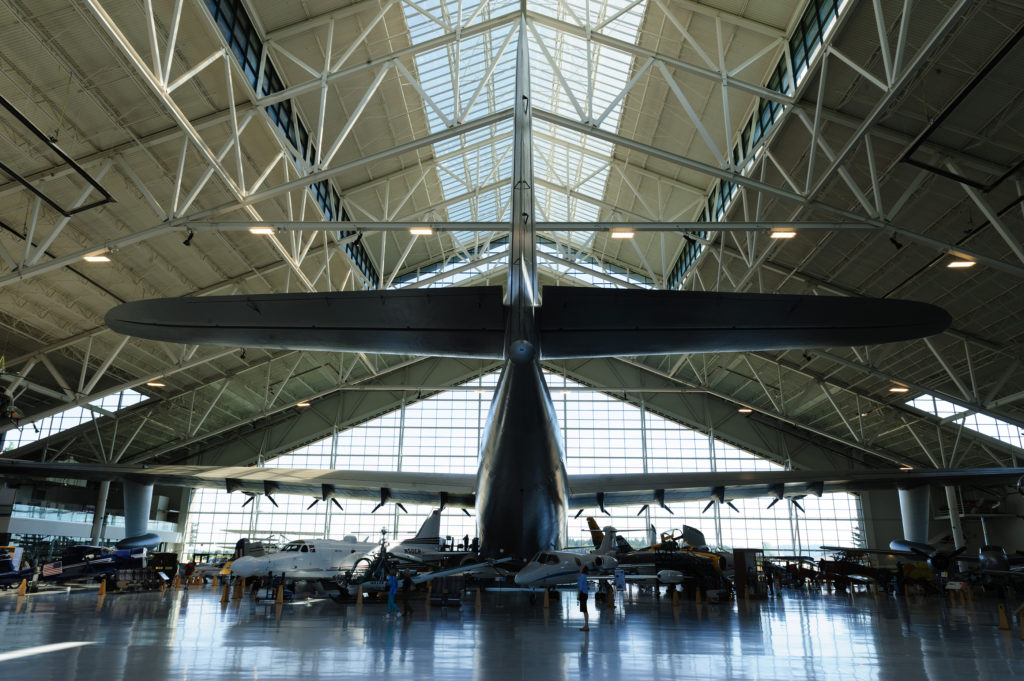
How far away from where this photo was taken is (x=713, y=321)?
35.6 feet

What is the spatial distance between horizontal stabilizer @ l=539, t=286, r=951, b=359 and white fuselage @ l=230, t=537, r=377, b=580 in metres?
11.6

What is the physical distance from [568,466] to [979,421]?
22522mm

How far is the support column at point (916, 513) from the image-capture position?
25.4 metres

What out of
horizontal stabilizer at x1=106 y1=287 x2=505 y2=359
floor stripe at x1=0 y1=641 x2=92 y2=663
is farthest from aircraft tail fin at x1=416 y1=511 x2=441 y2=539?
floor stripe at x1=0 y1=641 x2=92 y2=663

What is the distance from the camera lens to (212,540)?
140 feet

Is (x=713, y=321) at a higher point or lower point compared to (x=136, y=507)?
higher

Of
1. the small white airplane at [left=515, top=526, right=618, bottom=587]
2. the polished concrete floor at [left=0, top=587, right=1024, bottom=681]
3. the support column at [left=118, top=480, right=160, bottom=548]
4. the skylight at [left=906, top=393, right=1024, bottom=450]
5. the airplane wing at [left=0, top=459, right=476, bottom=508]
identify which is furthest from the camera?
the skylight at [left=906, top=393, right=1024, bottom=450]

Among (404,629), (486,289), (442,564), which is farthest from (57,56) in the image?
(442,564)

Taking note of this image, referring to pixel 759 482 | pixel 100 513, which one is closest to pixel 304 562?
pixel 759 482

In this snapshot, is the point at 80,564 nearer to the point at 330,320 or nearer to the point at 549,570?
the point at 549,570

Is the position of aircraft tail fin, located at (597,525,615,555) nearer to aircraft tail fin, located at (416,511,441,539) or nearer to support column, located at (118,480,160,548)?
aircraft tail fin, located at (416,511,441,539)

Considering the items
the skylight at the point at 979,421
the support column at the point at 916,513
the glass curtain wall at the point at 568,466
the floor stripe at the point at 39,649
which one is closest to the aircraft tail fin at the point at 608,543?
the support column at the point at 916,513

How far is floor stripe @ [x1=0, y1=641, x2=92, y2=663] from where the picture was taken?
25.5 ft

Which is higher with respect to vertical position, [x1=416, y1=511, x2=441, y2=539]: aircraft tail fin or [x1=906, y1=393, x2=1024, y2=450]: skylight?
[x1=906, y1=393, x2=1024, y2=450]: skylight
